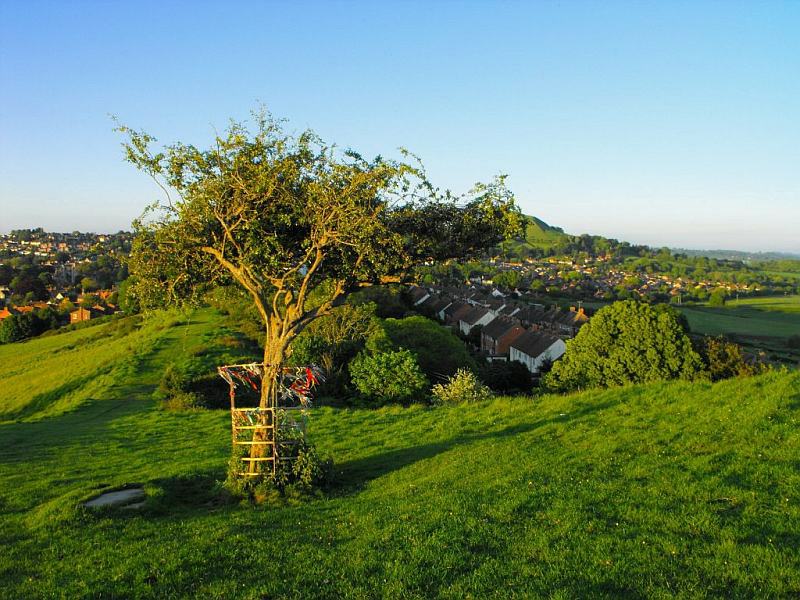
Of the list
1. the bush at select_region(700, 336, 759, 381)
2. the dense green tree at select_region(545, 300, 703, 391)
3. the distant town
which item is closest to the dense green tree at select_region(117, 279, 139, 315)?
the distant town

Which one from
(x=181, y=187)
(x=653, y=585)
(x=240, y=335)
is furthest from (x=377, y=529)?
(x=240, y=335)

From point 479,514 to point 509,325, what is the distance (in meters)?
79.3

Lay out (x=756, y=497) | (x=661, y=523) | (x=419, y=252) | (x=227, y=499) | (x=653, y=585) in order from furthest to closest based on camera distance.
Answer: (x=419, y=252), (x=227, y=499), (x=756, y=497), (x=661, y=523), (x=653, y=585)

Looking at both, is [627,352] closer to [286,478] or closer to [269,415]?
[269,415]

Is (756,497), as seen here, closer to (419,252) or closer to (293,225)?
(419,252)

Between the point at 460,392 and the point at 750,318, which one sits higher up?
the point at 460,392

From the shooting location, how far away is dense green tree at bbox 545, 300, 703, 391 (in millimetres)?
37281

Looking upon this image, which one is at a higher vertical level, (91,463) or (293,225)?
(293,225)

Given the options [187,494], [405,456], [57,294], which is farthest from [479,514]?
[57,294]

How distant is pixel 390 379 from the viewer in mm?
36500

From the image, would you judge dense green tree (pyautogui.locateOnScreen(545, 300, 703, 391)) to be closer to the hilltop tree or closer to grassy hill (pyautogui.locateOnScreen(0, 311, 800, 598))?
grassy hill (pyautogui.locateOnScreen(0, 311, 800, 598))

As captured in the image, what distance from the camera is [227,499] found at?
501 inches

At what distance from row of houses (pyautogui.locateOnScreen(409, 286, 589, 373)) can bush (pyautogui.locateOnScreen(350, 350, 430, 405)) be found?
27.7m

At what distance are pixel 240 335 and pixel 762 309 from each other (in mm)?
141723
